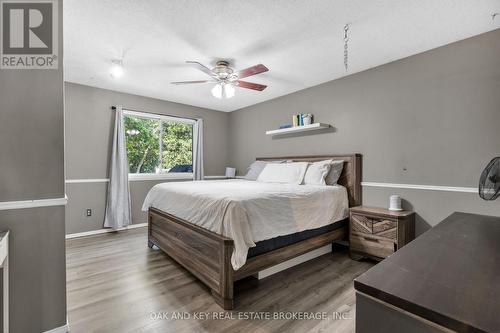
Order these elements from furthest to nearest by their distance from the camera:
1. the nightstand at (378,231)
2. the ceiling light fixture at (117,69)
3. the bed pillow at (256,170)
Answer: the bed pillow at (256,170), the ceiling light fixture at (117,69), the nightstand at (378,231)

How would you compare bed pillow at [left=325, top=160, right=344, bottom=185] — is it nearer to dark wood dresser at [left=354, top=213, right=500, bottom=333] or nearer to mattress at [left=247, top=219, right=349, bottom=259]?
mattress at [left=247, top=219, right=349, bottom=259]

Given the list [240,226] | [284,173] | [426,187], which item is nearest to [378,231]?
[426,187]

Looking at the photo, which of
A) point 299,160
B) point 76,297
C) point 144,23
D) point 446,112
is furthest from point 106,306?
point 446,112

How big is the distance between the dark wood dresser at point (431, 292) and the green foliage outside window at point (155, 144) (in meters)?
4.63

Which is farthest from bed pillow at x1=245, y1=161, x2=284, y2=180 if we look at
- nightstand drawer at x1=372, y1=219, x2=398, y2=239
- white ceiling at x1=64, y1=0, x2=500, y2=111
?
nightstand drawer at x1=372, y1=219, x2=398, y2=239

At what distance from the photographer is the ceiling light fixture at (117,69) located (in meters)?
2.85

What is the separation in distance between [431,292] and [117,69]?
11.0ft

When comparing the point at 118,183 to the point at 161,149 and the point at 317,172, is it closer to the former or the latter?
the point at 161,149

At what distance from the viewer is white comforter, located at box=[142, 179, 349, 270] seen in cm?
204

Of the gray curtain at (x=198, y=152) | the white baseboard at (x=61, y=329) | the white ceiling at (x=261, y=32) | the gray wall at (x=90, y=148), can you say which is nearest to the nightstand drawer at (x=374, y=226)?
the white ceiling at (x=261, y=32)

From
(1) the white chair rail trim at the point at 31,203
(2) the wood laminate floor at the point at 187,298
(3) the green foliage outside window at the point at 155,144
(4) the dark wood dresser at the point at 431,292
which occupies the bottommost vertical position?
(2) the wood laminate floor at the point at 187,298

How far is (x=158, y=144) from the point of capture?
4.84 metres

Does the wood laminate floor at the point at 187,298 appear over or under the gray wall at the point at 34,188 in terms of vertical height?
under

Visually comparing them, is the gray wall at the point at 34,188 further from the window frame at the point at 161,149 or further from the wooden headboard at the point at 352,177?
the wooden headboard at the point at 352,177
